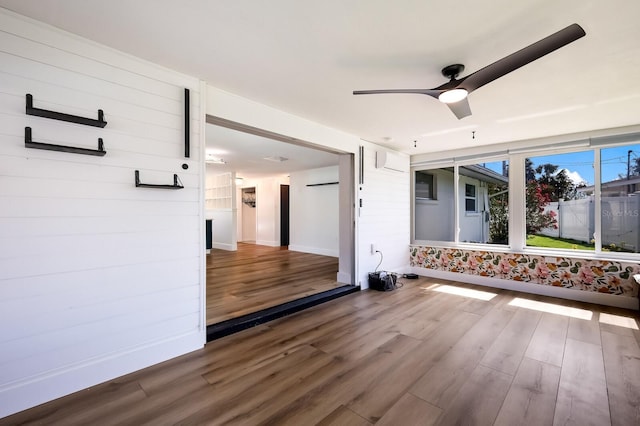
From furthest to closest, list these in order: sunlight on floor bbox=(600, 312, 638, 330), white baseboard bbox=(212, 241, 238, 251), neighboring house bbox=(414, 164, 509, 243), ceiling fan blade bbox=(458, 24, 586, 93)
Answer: white baseboard bbox=(212, 241, 238, 251) → neighboring house bbox=(414, 164, 509, 243) → sunlight on floor bbox=(600, 312, 638, 330) → ceiling fan blade bbox=(458, 24, 586, 93)

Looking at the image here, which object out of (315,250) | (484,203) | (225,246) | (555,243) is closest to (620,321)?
(555,243)

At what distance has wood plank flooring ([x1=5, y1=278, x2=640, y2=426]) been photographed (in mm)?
1604

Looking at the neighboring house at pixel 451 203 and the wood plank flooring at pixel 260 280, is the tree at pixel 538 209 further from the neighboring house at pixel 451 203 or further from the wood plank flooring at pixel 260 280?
the wood plank flooring at pixel 260 280

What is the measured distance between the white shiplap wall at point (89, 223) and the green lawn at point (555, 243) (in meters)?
4.70

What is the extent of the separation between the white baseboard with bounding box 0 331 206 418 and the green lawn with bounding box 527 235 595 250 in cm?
475

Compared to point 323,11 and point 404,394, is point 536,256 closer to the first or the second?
point 404,394

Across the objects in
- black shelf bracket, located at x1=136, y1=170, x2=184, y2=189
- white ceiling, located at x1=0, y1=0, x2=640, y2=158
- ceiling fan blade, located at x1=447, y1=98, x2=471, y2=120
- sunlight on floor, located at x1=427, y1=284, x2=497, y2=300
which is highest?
white ceiling, located at x1=0, y1=0, x2=640, y2=158

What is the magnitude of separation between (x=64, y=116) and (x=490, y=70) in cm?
268

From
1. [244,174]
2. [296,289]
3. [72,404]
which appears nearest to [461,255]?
[296,289]

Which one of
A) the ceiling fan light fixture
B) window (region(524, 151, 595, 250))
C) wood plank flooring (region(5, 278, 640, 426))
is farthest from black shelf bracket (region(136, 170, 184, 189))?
window (region(524, 151, 595, 250))

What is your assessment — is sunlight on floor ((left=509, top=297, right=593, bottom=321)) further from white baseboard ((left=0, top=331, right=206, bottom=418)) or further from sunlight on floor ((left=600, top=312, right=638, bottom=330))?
white baseboard ((left=0, top=331, right=206, bottom=418))

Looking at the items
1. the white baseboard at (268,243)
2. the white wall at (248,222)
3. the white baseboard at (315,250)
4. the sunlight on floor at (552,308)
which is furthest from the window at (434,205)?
the white wall at (248,222)

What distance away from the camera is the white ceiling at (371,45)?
5.16ft

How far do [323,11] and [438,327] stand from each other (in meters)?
2.86
